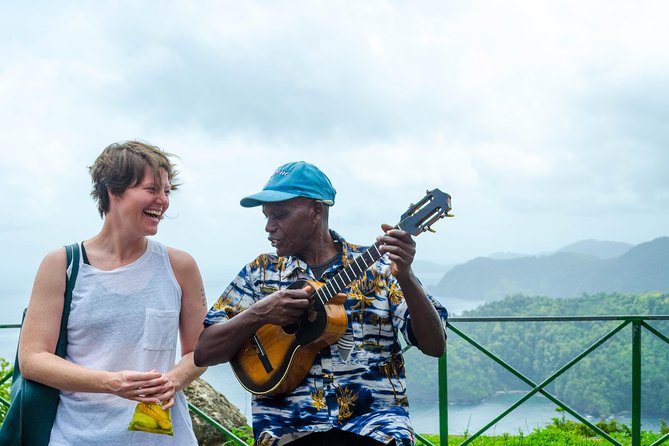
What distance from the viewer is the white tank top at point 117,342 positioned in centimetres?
277

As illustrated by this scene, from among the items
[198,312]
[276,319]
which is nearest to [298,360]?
[276,319]

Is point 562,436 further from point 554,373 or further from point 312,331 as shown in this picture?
point 312,331

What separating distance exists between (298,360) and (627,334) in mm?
3312

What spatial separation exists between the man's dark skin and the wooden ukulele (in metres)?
0.06

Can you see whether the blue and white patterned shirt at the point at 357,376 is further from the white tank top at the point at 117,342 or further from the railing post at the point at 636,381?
the railing post at the point at 636,381

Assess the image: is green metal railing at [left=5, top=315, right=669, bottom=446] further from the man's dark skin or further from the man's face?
the man's face

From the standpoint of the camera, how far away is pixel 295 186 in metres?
3.00

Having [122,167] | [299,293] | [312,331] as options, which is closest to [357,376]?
[312,331]

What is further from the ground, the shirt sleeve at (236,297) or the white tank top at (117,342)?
the shirt sleeve at (236,297)

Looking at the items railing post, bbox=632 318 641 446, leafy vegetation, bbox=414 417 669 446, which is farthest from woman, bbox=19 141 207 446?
leafy vegetation, bbox=414 417 669 446

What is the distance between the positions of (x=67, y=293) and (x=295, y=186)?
3.09 ft

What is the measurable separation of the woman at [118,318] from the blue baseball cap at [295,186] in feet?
1.17

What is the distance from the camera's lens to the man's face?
2992 millimetres

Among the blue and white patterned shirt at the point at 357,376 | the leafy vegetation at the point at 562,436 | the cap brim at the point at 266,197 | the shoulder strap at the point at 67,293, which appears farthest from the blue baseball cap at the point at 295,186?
the leafy vegetation at the point at 562,436
